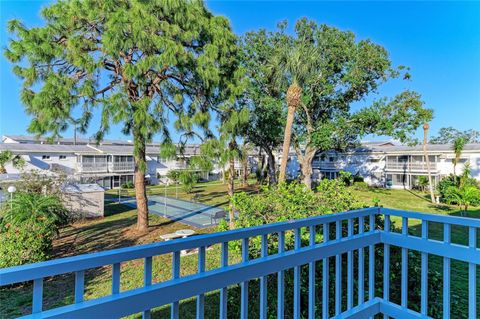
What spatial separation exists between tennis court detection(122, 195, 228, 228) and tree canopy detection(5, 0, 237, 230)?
3884mm

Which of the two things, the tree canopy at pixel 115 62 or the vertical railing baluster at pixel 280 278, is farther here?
the tree canopy at pixel 115 62

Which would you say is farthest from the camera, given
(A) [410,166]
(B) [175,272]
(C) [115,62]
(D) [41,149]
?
(A) [410,166]

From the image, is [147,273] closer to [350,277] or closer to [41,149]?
[350,277]

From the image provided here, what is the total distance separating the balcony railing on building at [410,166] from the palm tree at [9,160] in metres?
33.4

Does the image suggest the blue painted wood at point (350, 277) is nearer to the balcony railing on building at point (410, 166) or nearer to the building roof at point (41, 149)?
the balcony railing on building at point (410, 166)

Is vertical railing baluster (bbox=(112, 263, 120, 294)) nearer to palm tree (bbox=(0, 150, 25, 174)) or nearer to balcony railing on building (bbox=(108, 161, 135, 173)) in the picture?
palm tree (bbox=(0, 150, 25, 174))

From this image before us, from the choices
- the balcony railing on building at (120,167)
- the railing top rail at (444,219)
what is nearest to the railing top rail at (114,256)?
the railing top rail at (444,219)

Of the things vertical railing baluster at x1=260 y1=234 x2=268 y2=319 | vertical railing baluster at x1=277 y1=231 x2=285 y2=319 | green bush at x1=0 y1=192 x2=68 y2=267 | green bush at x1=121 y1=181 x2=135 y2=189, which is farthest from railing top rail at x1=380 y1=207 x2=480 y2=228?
green bush at x1=121 y1=181 x2=135 y2=189

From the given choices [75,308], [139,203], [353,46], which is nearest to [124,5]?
[139,203]

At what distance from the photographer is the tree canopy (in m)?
7.78

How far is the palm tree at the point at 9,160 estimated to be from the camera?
2057cm

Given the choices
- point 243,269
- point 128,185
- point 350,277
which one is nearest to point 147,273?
point 243,269

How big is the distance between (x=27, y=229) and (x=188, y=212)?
8617 millimetres

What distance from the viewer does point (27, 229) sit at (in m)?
6.17
